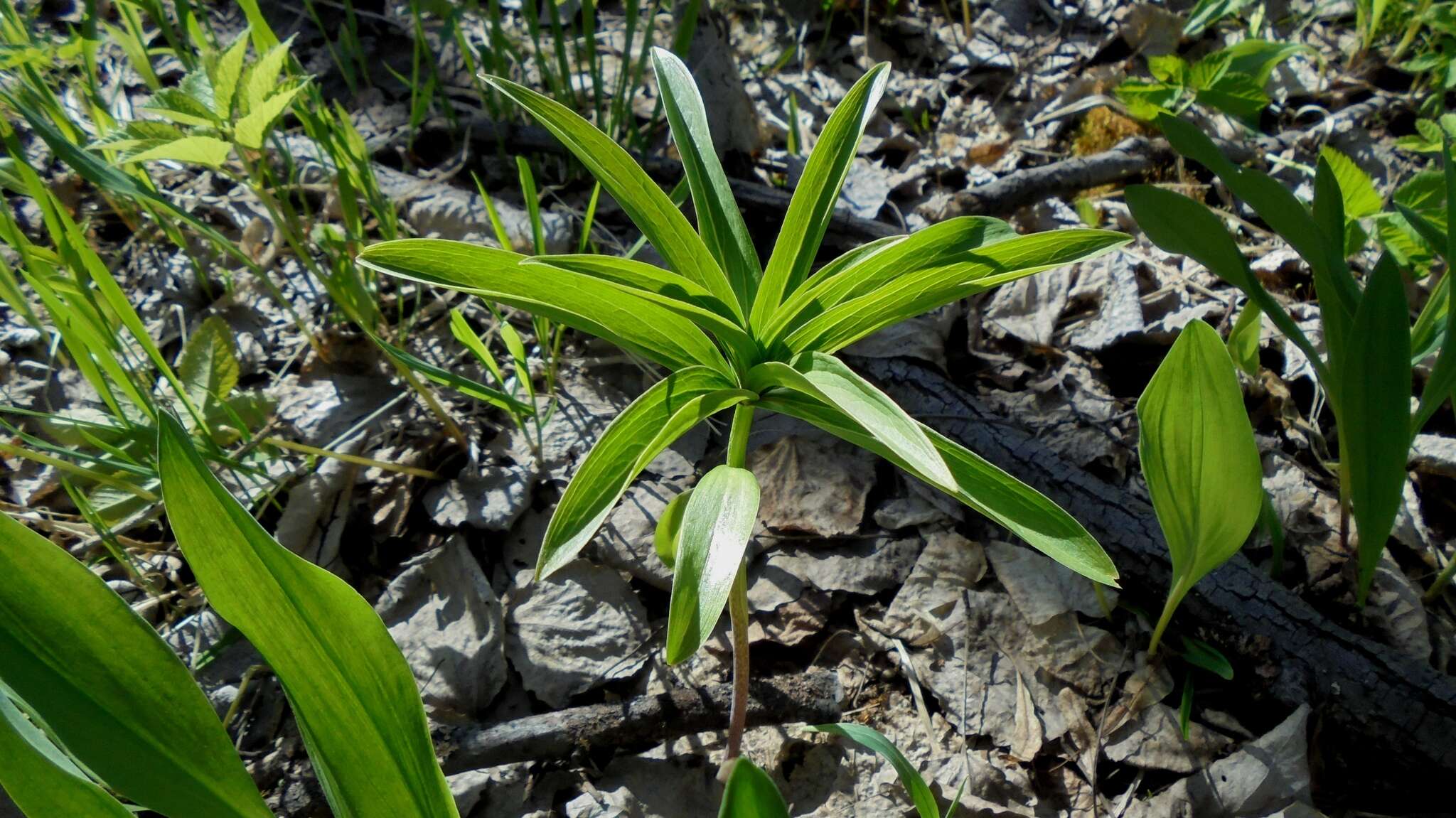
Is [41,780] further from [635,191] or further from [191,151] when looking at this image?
[191,151]

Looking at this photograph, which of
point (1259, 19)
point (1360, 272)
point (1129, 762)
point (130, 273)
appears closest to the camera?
point (1129, 762)

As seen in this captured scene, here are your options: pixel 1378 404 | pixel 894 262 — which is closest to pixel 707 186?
pixel 894 262

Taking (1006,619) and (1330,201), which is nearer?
(1330,201)

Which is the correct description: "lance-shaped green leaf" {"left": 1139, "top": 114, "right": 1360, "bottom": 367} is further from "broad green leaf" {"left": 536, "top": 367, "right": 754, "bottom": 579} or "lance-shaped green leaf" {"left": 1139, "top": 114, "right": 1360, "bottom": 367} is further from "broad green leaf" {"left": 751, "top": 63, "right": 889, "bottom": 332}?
"broad green leaf" {"left": 536, "top": 367, "right": 754, "bottom": 579}

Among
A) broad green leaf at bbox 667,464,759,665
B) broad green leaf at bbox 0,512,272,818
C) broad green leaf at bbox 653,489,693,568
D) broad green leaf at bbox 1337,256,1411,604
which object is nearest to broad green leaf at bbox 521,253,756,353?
broad green leaf at bbox 667,464,759,665

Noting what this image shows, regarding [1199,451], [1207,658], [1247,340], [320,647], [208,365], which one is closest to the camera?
[320,647]

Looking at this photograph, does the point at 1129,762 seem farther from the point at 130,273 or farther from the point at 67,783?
the point at 130,273

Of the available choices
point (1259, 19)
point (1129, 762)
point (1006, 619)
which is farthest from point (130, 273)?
point (1259, 19)

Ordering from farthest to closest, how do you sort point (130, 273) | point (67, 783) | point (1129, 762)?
point (130, 273) → point (1129, 762) → point (67, 783)
